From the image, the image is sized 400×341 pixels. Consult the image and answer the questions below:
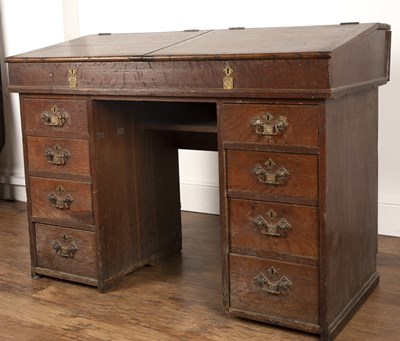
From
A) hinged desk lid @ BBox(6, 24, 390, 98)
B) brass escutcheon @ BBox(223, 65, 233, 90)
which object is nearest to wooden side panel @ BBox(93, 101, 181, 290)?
hinged desk lid @ BBox(6, 24, 390, 98)

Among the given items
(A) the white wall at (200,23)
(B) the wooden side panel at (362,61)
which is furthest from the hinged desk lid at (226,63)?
(A) the white wall at (200,23)

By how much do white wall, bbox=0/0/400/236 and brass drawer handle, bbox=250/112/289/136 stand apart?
1.41m

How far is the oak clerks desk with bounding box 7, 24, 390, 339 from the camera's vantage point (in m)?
2.44

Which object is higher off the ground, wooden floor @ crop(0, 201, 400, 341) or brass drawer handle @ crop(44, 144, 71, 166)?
brass drawer handle @ crop(44, 144, 71, 166)

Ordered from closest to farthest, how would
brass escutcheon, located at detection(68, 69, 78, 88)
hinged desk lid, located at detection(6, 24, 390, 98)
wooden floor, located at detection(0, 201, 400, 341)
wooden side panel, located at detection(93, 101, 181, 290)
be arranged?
1. hinged desk lid, located at detection(6, 24, 390, 98)
2. wooden floor, located at detection(0, 201, 400, 341)
3. brass escutcheon, located at detection(68, 69, 78, 88)
4. wooden side panel, located at detection(93, 101, 181, 290)

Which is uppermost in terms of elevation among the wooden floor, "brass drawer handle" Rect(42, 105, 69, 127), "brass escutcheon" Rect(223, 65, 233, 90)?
"brass escutcheon" Rect(223, 65, 233, 90)

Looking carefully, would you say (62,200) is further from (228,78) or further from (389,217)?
(389,217)

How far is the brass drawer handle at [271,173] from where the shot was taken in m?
2.49

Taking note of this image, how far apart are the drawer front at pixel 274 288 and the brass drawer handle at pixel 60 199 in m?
0.83

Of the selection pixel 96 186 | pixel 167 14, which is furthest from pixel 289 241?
pixel 167 14

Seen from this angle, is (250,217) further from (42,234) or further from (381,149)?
(381,149)

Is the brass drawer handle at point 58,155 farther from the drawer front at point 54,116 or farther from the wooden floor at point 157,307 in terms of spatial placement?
the wooden floor at point 157,307

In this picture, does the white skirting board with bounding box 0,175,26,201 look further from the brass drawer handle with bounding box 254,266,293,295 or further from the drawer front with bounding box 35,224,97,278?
the brass drawer handle with bounding box 254,266,293,295

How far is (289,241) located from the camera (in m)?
2.54
